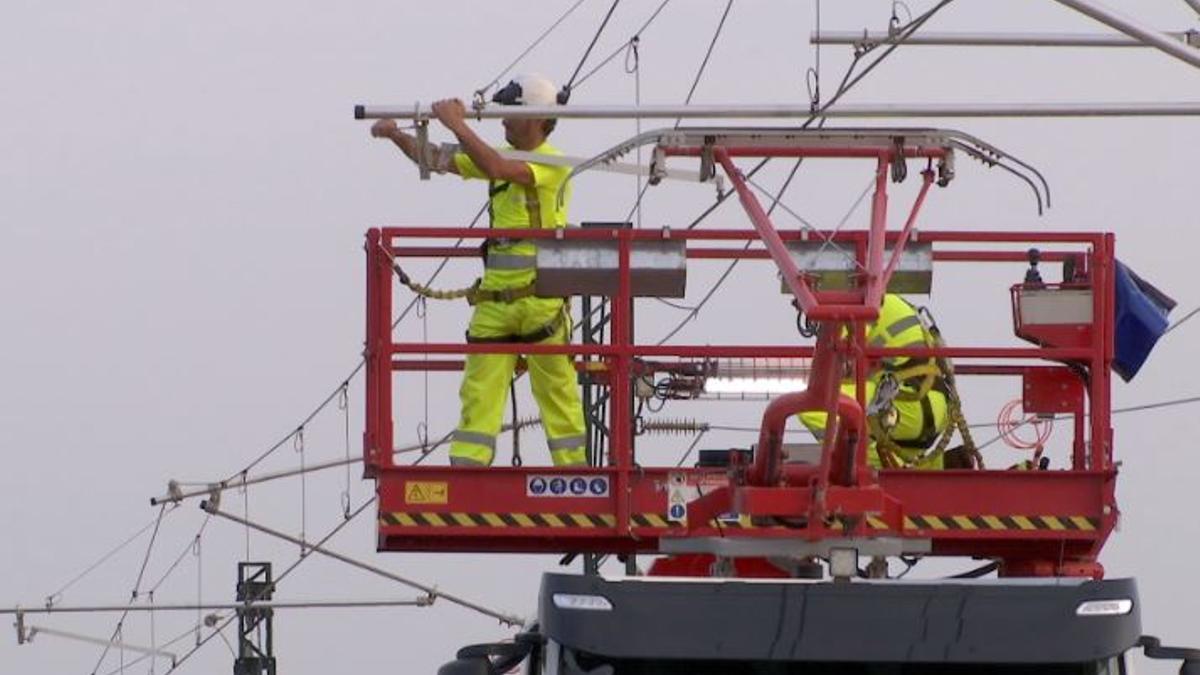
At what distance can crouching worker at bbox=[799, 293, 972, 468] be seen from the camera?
17938 mm

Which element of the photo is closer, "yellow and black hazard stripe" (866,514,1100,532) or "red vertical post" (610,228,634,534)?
"yellow and black hazard stripe" (866,514,1100,532)

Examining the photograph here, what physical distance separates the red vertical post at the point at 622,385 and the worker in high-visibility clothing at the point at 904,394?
1248 millimetres

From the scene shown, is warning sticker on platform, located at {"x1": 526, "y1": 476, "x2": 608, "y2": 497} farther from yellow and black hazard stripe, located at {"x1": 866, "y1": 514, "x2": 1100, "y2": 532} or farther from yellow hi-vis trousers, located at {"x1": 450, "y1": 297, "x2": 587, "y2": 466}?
yellow and black hazard stripe, located at {"x1": 866, "y1": 514, "x2": 1100, "y2": 532}

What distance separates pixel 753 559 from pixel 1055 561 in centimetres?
215

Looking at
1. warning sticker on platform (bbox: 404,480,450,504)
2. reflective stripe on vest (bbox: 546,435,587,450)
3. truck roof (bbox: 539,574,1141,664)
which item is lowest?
truck roof (bbox: 539,574,1141,664)

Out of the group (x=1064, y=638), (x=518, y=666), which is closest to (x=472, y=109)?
(x=518, y=666)

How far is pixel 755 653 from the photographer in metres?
12.9

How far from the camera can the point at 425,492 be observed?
57.0 ft

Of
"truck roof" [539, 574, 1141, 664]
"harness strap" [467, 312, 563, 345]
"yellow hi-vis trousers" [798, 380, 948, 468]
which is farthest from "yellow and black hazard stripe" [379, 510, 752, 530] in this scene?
"truck roof" [539, 574, 1141, 664]

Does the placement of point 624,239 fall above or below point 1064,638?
above

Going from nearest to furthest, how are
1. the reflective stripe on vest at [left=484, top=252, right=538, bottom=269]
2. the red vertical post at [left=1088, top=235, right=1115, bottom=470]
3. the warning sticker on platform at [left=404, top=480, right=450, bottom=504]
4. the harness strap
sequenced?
the warning sticker on platform at [left=404, top=480, right=450, bottom=504], the red vertical post at [left=1088, top=235, right=1115, bottom=470], the reflective stripe on vest at [left=484, top=252, right=538, bottom=269], the harness strap

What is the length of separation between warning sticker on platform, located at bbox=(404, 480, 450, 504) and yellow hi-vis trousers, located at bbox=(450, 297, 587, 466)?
930 mm

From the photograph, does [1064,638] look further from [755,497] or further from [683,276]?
[683,276]

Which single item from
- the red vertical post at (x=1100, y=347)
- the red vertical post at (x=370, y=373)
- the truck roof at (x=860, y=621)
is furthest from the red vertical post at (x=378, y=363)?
the truck roof at (x=860, y=621)
